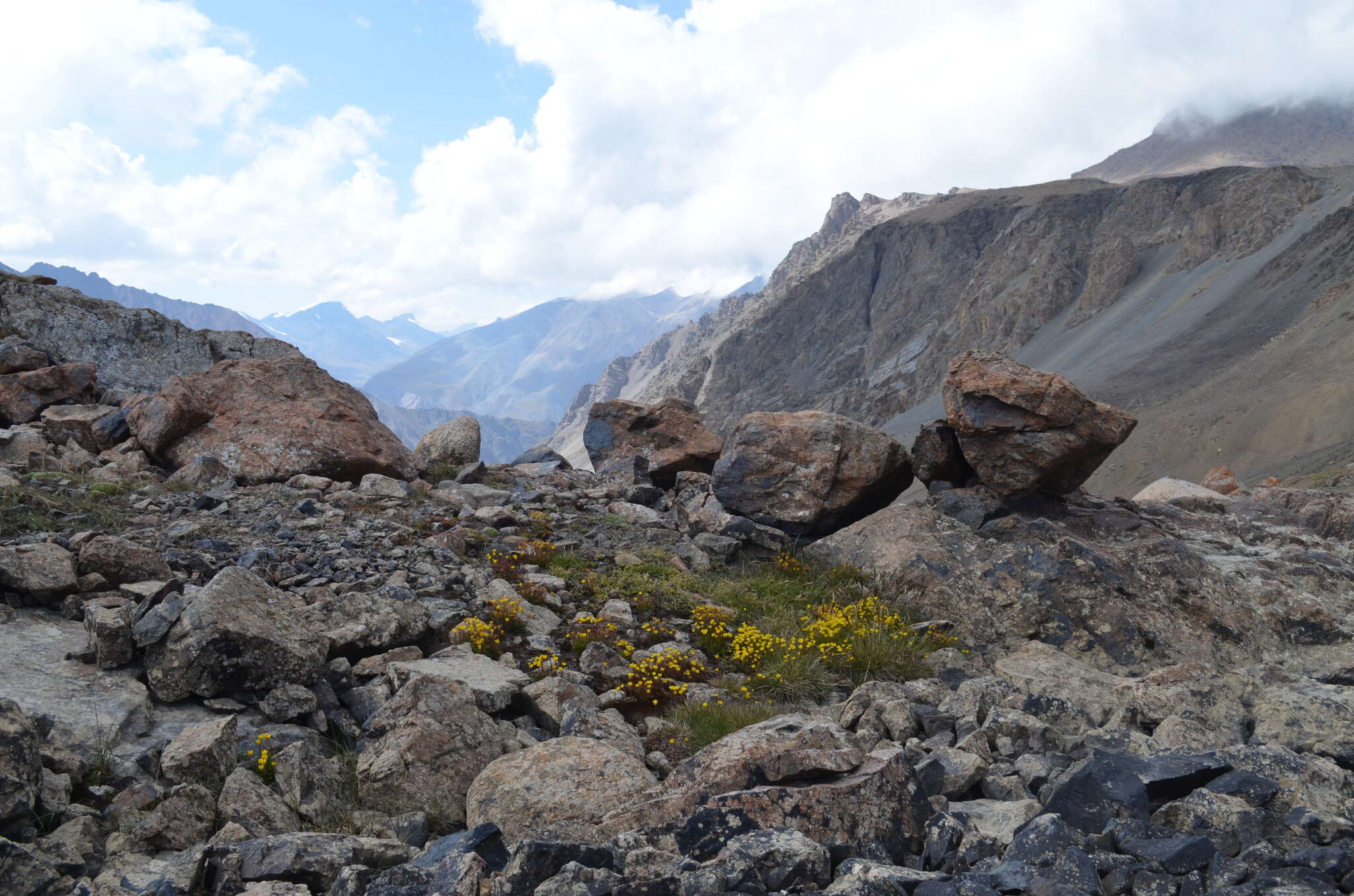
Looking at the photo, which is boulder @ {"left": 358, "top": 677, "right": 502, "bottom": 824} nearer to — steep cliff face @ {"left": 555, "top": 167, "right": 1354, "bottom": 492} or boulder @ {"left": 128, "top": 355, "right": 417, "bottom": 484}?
boulder @ {"left": 128, "top": 355, "right": 417, "bottom": 484}

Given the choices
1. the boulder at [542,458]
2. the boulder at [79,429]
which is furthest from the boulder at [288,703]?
the boulder at [542,458]

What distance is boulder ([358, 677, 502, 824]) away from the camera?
4.91 meters

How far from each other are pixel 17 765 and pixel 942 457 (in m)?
10.8

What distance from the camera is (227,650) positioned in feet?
18.6

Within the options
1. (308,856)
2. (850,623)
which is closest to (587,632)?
(850,623)

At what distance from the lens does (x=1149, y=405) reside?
78562 millimetres

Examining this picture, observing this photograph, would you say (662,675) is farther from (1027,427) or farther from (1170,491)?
(1170,491)

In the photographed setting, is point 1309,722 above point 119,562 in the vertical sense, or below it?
below

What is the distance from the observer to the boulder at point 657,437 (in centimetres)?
1623

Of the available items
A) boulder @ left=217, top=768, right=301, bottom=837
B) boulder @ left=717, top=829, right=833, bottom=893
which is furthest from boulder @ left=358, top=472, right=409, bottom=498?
boulder @ left=717, top=829, right=833, bottom=893

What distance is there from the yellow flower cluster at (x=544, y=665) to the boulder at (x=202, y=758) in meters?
2.54

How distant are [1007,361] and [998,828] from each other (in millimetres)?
8512

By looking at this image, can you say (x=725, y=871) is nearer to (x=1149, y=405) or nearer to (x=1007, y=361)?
(x=1007, y=361)

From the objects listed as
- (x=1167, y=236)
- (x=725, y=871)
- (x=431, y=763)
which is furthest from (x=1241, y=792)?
(x=1167, y=236)
